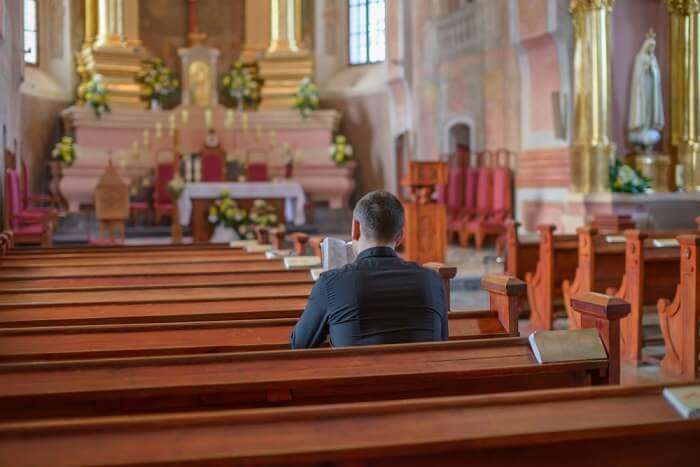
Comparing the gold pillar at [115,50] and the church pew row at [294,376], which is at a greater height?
the gold pillar at [115,50]

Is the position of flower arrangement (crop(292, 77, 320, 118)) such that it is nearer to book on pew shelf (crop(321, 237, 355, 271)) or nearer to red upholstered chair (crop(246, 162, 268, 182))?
red upholstered chair (crop(246, 162, 268, 182))

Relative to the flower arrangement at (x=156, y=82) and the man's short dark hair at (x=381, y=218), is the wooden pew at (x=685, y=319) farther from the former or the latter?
the flower arrangement at (x=156, y=82)

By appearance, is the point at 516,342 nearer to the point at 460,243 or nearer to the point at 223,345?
the point at 223,345

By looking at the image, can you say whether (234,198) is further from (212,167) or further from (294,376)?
(294,376)

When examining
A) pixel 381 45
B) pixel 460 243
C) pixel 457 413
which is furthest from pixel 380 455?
pixel 381 45

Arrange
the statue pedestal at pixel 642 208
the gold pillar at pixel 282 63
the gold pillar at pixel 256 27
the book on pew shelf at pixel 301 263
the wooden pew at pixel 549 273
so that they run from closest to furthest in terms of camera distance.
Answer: the book on pew shelf at pixel 301 263
the wooden pew at pixel 549 273
the statue pedestal at pixel 642 208
the gold pillar at pixel 282 63
the gold pillar at pixel 256 27

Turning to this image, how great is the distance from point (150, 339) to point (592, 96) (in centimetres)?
851

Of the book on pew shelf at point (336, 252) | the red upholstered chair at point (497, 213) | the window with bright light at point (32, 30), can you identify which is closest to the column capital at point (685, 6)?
the red upholstered chair at point (497, 213)

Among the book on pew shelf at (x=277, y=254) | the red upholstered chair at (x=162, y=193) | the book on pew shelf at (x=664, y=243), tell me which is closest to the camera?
the book on pew shelf at (x=277, y=254)

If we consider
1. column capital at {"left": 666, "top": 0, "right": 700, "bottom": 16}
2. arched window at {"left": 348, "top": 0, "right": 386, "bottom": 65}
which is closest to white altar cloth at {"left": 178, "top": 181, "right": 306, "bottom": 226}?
arched window at {"left": 348, "top": 0, "right": 386, "bottom": 65}

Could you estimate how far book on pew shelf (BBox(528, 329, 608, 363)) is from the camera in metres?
2.34

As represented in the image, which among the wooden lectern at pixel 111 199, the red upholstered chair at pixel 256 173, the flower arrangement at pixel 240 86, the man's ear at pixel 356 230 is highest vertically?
the flower arrangement at pixel 240 86

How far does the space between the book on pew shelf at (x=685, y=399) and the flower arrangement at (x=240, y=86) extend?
14.1 m

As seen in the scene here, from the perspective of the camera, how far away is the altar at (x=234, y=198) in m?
11.7
